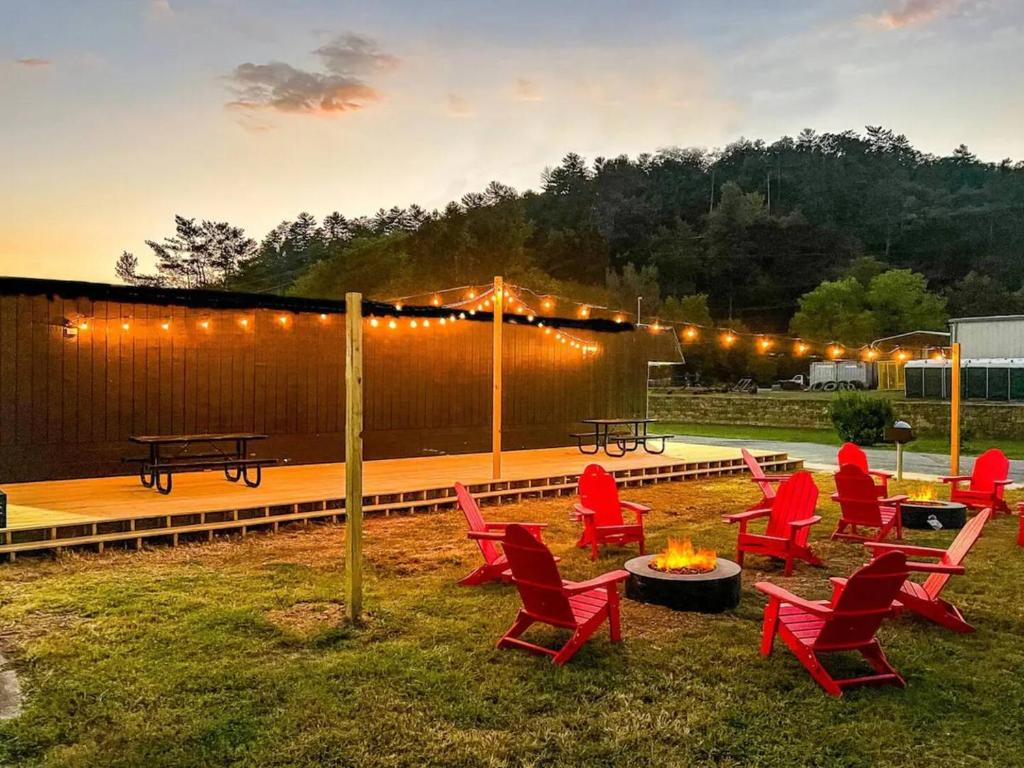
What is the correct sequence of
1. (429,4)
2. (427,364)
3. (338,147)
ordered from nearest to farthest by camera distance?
(427,364), (429,4), (338,147)

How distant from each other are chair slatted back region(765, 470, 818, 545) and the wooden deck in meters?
3.84

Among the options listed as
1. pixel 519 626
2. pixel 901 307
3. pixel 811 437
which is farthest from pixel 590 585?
pixel 901 307

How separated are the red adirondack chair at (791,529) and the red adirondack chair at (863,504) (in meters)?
0.98

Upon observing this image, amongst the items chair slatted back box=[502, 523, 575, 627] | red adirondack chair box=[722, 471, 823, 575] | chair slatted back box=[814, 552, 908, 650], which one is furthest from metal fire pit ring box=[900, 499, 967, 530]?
chair slatted back box=[502, 523, 575, 627]

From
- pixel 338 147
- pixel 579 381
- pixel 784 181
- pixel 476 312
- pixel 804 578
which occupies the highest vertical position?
pixel 784 181

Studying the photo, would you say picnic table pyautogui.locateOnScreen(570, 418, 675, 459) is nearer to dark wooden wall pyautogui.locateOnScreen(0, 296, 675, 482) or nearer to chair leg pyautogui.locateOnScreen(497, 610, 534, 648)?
dark wooden wall pyautogui.locateOnScreen(0, 296, 675, 482)

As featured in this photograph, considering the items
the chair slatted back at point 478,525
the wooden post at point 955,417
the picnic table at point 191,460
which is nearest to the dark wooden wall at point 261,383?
the picnic table at point 191,460

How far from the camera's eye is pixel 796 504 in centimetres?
621

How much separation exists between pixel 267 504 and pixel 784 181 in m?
84.1

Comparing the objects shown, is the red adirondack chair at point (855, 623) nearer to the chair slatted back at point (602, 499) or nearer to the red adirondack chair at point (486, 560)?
the red adirondack chair at point (486, 560)

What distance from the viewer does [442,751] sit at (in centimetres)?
296

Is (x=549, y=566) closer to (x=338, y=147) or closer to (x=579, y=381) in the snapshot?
(x=579, y=381)

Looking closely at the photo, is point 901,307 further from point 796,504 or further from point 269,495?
point 269,495

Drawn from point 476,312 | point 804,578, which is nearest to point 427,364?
point 476,312
